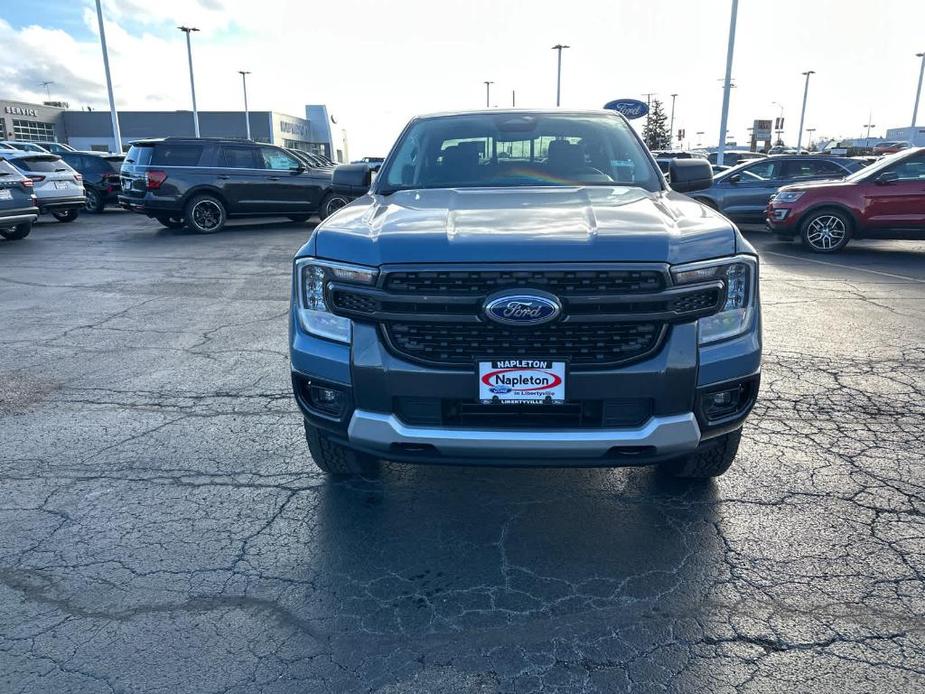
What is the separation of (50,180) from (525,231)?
16.6m

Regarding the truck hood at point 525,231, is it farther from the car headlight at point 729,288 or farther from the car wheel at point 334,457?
the car wheel at point 334,457

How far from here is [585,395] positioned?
2.67 m

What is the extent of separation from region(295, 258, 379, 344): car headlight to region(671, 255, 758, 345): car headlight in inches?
48.4

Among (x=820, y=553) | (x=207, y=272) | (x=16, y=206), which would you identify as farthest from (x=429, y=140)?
(x=16, y=206)

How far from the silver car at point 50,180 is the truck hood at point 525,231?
15.4 meters

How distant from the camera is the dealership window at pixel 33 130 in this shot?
67625 millimetres

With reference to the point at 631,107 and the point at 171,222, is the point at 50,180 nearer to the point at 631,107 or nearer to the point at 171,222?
the point at 171,222

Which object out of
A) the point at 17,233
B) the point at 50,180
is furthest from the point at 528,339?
the point at 50,180

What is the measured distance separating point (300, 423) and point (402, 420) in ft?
5.92

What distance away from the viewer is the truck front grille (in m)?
2.67

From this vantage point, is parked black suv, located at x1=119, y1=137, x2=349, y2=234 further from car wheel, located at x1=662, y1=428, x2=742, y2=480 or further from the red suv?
car wheel, located at x1=662, y1=428, x2=742, y2=480

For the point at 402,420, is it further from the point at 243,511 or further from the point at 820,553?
the point at 820,553

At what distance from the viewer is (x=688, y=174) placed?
182 inches

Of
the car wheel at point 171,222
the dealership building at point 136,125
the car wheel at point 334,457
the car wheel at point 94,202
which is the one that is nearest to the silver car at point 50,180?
the car wheel at point 171,222
